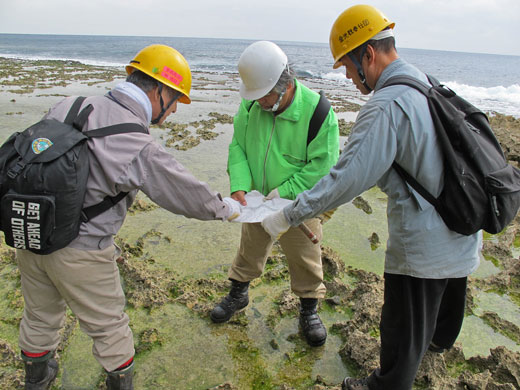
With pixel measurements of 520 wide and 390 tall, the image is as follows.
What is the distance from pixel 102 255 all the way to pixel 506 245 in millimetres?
4156

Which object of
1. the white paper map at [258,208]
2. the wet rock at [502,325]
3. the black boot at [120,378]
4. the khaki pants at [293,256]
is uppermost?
the white paper map at [258,208]

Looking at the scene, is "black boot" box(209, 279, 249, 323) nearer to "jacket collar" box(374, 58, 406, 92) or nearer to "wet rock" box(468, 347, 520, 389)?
"wet rock" box(468, 347, 520, 389)

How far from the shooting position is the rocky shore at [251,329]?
236 centimetres

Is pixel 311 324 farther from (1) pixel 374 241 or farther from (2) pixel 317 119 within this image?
(1) pixel 374 241

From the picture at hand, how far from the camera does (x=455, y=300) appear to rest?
2.06m

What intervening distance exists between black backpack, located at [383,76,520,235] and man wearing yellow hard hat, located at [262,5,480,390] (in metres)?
0.04

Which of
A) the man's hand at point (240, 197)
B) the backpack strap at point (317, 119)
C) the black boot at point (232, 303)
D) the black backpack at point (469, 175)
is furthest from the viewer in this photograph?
the black boot at point (232, 303)

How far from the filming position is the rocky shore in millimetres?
2361

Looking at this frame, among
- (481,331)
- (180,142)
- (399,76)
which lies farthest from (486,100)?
(399,76)

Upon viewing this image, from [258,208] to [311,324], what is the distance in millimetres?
964

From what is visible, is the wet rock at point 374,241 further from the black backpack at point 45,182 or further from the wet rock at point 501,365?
the black backpack at point 45,182

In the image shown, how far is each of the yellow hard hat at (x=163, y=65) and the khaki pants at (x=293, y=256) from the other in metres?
1.10

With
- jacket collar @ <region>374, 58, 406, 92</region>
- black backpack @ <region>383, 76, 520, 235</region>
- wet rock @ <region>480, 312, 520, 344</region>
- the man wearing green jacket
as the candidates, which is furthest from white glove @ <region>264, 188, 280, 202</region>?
wet rock @ <region>480, 312, 520, 344</region>

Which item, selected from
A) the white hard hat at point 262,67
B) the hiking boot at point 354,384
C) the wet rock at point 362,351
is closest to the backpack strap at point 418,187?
the white hard hat at point 262,67
